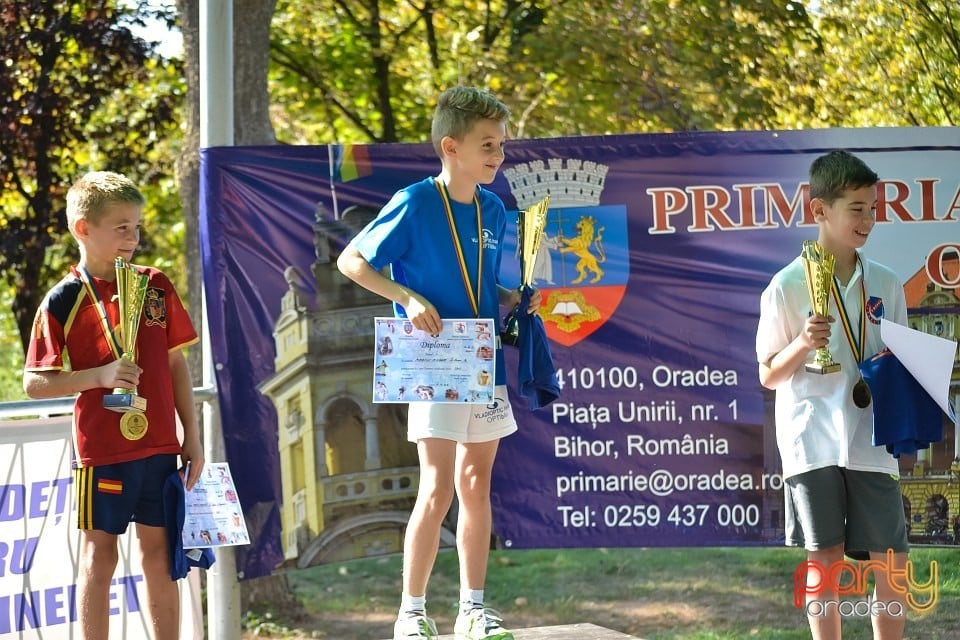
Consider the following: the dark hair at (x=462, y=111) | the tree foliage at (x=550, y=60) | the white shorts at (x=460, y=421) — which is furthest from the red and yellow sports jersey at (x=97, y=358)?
the tree foliage at (x=550, y=60)

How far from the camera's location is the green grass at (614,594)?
8.02 meters

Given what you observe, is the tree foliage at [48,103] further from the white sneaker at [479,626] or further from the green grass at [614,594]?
the white sneaker at [479,626]

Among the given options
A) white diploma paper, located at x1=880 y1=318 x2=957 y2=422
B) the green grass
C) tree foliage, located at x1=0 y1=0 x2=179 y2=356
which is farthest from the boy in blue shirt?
tree foliage, located at x1=0 y1=0 x2=179 y2=356

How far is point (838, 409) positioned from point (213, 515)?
2253 millimetres

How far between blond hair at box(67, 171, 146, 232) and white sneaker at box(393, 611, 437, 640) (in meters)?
1.72

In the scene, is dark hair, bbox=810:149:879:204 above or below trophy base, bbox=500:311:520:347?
above

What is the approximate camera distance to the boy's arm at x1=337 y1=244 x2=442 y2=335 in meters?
4.17

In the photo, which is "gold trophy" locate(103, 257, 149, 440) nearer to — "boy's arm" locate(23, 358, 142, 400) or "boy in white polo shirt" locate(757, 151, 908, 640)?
"boy's arm" locate(23, 358, 142, 400)

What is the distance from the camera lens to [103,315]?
4312 millimetres

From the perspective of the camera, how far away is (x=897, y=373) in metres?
4.28

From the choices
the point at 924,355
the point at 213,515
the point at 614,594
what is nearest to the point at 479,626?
the point at 213,515

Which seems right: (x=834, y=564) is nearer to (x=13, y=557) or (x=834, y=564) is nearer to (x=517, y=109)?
(x=13, y=557)

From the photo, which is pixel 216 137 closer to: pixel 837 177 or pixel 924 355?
pixel 837 177

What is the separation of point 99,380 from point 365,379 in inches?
76.2
